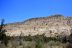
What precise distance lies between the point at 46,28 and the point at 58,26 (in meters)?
3.74

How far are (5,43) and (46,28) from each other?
144ft

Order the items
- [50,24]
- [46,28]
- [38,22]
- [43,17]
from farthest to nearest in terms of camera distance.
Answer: [43,17] → [38,22] → [50,24] → [46,28]

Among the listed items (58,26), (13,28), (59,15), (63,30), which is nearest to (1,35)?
(63,30)

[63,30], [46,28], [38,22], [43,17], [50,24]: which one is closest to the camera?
[63,30]

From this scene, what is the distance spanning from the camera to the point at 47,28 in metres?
71.6

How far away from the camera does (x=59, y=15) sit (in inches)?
3445

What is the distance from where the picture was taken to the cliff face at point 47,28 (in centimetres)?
6675

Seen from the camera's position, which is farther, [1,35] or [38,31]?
[38,31]

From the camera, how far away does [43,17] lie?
8869 cm

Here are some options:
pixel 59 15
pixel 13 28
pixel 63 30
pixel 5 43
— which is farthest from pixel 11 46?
pixel 59 15

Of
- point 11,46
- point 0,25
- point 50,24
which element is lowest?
point 11,46

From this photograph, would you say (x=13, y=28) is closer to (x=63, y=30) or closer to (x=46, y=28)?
(x=46, y=28)

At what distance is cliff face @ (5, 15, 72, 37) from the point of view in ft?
219

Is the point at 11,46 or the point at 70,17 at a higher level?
the point at 70,17
